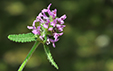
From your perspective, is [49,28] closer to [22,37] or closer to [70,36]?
[22,37]

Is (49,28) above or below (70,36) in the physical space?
above

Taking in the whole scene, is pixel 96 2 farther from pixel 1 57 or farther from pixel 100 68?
pixel 1 57

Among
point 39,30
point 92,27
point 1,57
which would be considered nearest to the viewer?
point 39,30

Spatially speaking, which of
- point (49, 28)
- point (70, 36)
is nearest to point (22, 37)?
point (49, 28)

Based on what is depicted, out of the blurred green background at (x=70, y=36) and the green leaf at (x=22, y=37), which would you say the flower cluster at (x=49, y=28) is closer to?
the green leaf at (x=22, y=37)

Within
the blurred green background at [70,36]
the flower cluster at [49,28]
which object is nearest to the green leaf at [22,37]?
the flower cluster at [49,28]

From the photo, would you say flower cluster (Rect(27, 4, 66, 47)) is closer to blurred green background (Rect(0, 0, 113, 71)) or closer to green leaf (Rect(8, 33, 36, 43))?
green leaf (Rect(8, 33, 36, 43))

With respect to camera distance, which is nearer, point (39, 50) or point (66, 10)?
point (39, 50)

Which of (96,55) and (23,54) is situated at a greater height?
(23,54)

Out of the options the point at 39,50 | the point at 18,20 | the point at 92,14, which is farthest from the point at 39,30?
the point at 92,14
